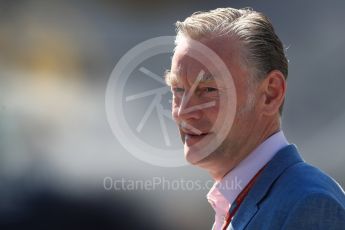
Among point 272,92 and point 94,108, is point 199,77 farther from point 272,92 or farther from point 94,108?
Result: point 94,108

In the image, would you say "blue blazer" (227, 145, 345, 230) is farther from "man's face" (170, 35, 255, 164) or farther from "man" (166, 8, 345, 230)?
"man's face" (170, 35, 255, 164)

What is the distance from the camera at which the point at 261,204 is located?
3.33 ft

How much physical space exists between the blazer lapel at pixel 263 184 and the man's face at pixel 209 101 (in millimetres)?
96

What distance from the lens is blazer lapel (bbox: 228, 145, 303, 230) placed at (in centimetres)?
102

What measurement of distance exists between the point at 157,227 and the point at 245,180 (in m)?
1.93

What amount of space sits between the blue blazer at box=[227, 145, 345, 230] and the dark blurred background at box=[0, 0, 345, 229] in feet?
6.10

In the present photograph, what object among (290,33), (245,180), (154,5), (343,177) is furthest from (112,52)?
(245,180)

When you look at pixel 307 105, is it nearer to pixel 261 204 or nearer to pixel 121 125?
pixel 121 125

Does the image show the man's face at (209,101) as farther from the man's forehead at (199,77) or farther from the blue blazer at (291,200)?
the blue blazer at (291,200)

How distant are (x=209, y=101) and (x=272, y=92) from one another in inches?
5.3

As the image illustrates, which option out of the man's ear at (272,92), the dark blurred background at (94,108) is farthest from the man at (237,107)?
the dark blurred background at (94,108)

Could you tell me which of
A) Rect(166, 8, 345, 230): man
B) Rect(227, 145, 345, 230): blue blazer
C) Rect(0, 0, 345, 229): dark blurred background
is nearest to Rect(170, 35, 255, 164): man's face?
Rect(166, 8, 345, 230): man

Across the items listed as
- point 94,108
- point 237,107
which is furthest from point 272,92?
point 94,108

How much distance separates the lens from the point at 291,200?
94 centimetres
